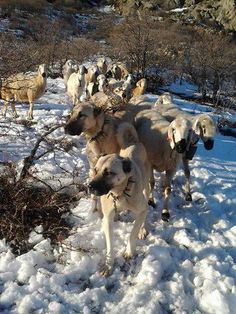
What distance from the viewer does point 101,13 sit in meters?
47.1

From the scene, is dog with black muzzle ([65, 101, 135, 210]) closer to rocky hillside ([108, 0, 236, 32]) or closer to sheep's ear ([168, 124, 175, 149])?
sheep's ear ([168, 124, 175, 149])

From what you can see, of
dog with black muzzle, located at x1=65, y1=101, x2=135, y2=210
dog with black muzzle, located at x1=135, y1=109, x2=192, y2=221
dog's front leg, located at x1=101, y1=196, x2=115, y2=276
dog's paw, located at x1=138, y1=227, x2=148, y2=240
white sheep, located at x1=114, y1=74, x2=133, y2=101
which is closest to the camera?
dog's front leg, located at x1=101, y1=196, x2=115, y2=276

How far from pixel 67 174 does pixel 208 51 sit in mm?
17022

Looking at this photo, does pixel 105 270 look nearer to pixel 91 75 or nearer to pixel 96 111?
pixel 96 111

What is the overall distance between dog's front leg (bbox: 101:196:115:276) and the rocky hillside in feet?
124

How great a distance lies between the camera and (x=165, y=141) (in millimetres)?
7250

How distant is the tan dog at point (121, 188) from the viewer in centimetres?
516

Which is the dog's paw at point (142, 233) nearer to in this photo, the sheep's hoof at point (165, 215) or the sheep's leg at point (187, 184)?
the sheep's hoof at point (165, 215)

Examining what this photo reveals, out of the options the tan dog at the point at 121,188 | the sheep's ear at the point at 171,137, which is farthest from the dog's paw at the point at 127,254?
the sheep's ear at the point at 171,137

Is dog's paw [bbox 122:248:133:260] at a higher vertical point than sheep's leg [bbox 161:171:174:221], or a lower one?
lower

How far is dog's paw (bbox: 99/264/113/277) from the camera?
18.5 ft

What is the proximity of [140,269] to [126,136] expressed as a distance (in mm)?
1926

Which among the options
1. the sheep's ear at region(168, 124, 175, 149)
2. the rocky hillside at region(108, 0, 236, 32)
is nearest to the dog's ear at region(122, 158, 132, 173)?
the sheep's ear at region(168, 124, 175, 149)

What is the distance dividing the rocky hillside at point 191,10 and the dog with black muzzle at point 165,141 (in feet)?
117
